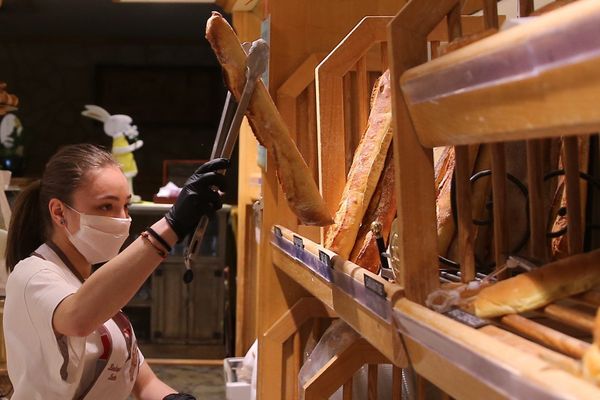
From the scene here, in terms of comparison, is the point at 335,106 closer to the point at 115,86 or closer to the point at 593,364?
the point at 593,364

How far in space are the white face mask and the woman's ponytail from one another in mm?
147

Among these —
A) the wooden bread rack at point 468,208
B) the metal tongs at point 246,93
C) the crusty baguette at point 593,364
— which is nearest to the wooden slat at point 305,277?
the wooden bread rack at point 468,208

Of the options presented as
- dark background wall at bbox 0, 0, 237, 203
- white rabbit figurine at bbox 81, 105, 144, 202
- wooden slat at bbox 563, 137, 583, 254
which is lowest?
wooden slat at bbox 563, 137, 583, 254

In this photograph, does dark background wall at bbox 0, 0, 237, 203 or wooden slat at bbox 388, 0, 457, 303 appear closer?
wooden slat at bbox 388, 0, 457, 303

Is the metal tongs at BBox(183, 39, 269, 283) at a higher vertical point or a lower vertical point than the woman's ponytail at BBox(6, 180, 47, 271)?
higher

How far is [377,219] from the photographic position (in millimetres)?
1236

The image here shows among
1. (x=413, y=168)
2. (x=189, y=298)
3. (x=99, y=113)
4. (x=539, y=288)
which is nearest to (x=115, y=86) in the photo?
(x=99, y=113)

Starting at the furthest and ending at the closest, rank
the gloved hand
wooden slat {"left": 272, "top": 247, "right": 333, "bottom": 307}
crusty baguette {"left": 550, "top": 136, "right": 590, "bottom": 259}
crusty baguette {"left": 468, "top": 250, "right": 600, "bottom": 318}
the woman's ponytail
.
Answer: the woman's ponytail → the gloved hand → wooden slat {"left": 272, "top": 247, "right": 333, "bottom": 307} → crusty baguette {"left": 550, "top": 136, "right": 590, "bottom": 259} → crusty baguette {"left": 468, "top": 250, "right": 600, "bottom": 318}

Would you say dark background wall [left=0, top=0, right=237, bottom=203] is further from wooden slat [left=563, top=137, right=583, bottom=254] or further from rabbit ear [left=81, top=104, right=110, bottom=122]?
wooden slat [left=563, top=137, right=583, bottom=254]

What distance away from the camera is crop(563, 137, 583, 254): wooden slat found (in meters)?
0.78

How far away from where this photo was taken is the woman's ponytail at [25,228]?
6.21 ft

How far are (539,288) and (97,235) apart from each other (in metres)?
1.34

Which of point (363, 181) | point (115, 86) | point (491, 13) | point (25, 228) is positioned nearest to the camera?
point (491, 13)

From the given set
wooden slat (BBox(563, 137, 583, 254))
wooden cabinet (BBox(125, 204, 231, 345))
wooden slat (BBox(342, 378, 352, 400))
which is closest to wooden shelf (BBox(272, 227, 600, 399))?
wooden slat (BBox(563, 137, 583, 254))
